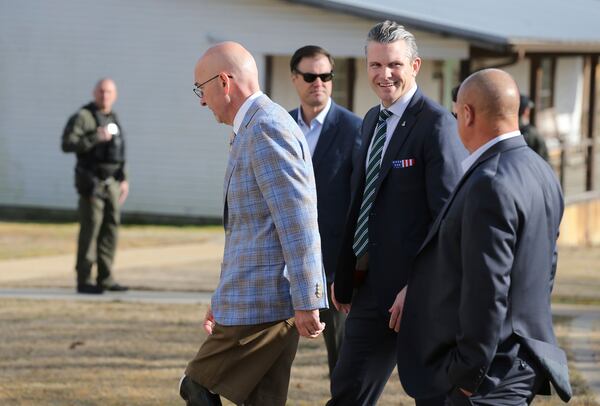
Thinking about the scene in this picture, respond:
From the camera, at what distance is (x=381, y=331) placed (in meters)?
5.50

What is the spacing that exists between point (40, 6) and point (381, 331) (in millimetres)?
17811

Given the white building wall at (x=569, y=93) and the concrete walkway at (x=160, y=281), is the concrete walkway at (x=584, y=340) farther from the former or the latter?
the white building wall at (x=569, y=93)

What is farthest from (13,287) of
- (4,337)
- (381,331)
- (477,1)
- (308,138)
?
(477,1)

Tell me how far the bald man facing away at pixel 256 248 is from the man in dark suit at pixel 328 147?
180 centimetres

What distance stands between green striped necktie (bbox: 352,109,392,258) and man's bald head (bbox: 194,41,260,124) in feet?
2.70

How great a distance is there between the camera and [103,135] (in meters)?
12.0

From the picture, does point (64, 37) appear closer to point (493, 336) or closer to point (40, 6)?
point (40, 6)

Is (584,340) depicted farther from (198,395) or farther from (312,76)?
(198,395)

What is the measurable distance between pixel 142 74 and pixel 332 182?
50.2 ft

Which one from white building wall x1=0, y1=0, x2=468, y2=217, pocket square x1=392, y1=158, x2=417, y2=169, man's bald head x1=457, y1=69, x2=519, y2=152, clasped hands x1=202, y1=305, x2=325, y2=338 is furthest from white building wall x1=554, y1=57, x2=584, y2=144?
man's bald head x1=457, y1=69, x2=519, y2=152

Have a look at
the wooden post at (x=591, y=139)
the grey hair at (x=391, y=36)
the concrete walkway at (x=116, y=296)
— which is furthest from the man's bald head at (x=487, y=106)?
the wooden post at (x=591, y=139)

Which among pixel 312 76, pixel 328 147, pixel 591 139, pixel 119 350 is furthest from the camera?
pixel 591 139

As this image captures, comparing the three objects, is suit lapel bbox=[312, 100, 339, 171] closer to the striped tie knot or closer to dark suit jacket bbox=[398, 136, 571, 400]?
the striped tie knot

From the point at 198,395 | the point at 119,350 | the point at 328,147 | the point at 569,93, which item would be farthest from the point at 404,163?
the point at 569,93
